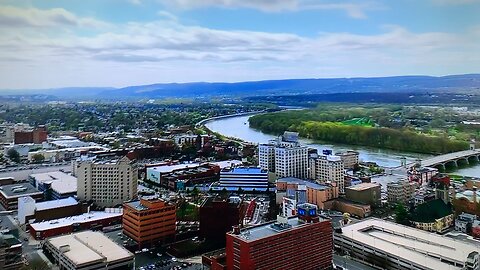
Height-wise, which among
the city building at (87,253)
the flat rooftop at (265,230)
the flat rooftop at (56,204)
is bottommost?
the city building at (87,253)

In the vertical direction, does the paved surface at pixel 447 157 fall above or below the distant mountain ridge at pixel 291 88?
below

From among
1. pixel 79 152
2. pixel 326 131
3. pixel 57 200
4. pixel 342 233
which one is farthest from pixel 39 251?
pixel 326 131

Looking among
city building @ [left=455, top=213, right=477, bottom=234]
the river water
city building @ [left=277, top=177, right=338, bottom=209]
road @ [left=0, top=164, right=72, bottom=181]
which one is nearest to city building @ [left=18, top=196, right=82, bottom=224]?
road @ [left=0, top=164, right=72, bottom=181]

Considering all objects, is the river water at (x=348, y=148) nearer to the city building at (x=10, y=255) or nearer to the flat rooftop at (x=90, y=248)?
the flat rooftop at (x=90, y=248)

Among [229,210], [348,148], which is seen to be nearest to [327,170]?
[229,210]

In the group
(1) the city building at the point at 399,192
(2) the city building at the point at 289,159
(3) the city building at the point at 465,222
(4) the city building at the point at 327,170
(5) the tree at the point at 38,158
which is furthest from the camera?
(5) the tree at the point at 38,158

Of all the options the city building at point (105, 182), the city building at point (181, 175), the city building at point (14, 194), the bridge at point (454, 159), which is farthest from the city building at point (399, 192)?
the city building at point (14, 194)
